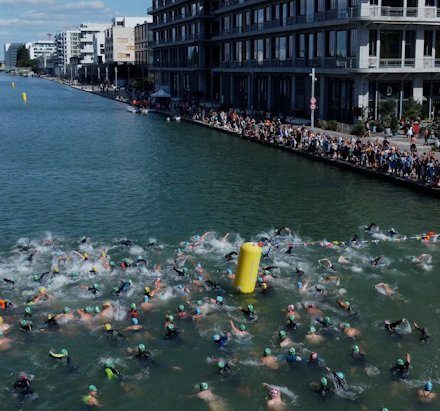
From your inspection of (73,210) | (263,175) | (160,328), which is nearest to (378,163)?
(263,175)

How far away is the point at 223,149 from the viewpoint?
62.2 m

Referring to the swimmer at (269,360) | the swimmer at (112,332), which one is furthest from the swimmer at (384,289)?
the swimmer at (112,332)

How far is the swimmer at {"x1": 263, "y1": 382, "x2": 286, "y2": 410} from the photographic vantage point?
18.4 m

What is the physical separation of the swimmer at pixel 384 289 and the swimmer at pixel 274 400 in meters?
8.94

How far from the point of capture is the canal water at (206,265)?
Result: 19552 mm

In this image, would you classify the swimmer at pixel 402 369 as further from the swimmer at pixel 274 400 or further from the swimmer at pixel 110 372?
the swimmer at pixel 110 372

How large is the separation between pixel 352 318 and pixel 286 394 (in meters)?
5.78

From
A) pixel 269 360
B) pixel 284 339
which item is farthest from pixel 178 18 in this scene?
pixel 269 360

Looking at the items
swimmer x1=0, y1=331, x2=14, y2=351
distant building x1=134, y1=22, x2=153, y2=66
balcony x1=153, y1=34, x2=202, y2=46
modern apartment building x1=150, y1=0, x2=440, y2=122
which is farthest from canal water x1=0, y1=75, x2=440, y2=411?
distant building x1=134, y1=22, x2=153, y2=66

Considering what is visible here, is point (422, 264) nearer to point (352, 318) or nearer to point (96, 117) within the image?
point (352, 318)

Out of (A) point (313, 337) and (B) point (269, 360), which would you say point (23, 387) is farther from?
(A) point (313, 337)

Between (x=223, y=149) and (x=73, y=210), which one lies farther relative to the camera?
(x=223, y=149)

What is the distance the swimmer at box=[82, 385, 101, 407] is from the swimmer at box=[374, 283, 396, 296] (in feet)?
41.2

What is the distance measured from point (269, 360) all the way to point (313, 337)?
2.28 m
